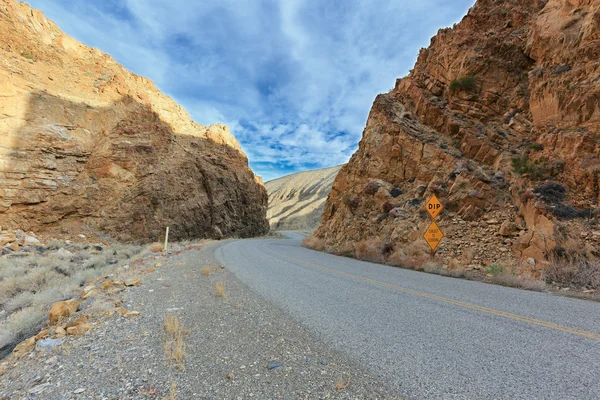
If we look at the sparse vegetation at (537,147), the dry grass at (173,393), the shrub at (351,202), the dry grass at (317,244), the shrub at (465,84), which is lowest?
the dry grass at (317,244)

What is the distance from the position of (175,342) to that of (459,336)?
334 cm

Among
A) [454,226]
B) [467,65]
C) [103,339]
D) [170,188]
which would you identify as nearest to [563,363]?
[103,339]

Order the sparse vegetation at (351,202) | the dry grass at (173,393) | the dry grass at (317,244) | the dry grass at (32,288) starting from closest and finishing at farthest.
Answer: the dry grass at (173,393) → the dry grass at (32,288) → the sparse vegetation at (351,202) → the dry grass at (317,244)

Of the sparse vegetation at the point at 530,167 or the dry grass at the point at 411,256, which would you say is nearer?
the dry grass at the point at 411,256

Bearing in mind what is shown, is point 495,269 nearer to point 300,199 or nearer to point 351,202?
point 351,202

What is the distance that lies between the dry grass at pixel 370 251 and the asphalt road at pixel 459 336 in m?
6.47

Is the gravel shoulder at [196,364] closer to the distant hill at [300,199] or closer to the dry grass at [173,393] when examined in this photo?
the dry grass at [173,393]

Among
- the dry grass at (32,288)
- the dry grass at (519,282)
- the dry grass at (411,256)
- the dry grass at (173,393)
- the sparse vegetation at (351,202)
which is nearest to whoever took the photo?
the dry grass at (173,393)

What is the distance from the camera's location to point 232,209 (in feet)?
112

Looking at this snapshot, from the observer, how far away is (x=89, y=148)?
21469mm


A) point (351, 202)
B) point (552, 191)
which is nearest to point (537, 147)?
point (552, 191)

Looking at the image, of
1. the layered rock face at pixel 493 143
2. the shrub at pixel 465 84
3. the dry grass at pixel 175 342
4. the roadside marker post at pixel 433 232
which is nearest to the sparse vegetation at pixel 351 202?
the layered rock face at pixel 493 143

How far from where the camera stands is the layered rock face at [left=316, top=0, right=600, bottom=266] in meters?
10.1

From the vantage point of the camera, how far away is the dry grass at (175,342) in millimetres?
2881
